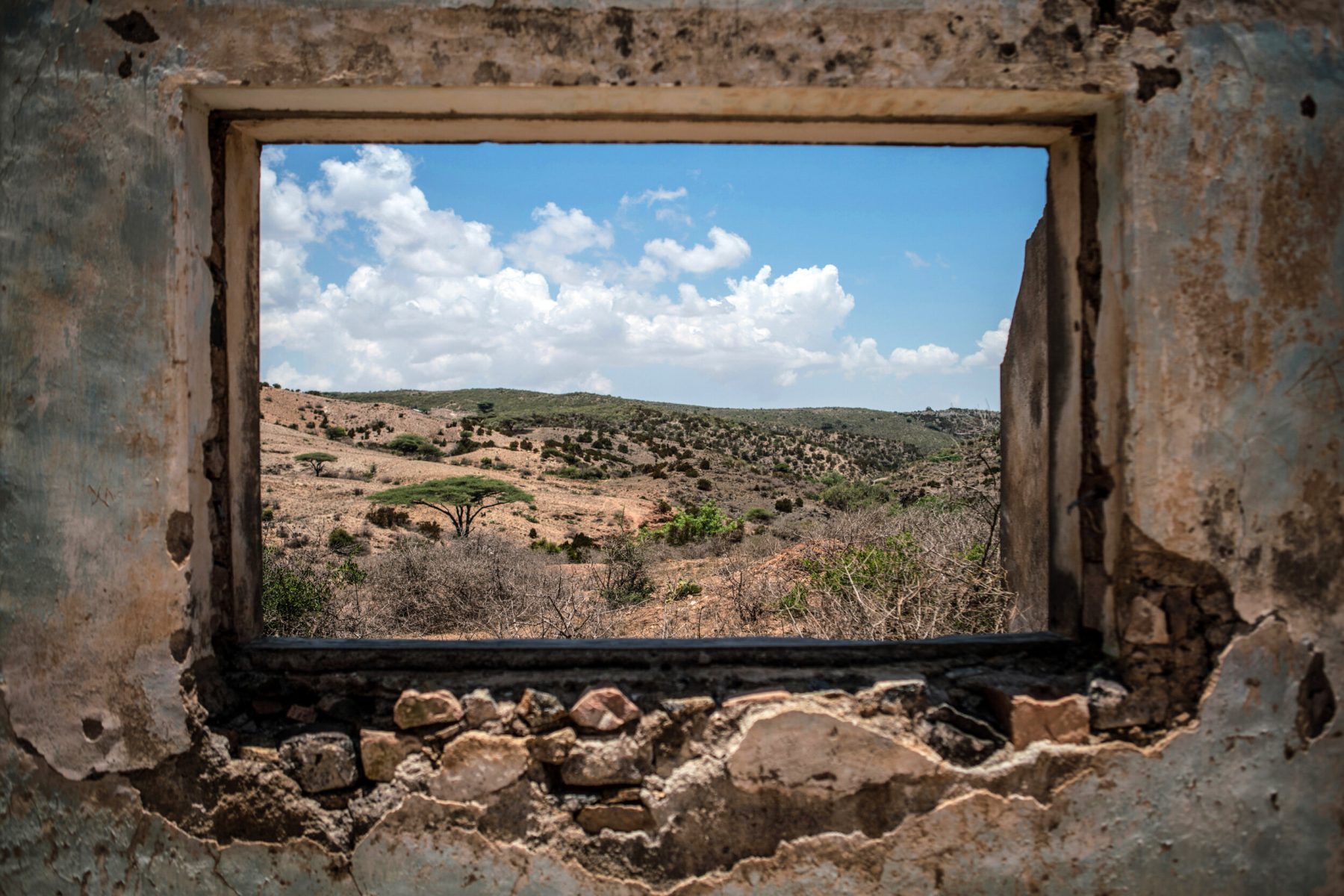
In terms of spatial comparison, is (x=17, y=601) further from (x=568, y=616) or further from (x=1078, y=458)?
(x=568, y=616)

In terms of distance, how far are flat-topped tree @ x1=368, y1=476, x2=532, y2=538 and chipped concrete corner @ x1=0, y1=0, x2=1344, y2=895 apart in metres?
12.7

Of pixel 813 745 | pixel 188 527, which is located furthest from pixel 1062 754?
pixel 188 527

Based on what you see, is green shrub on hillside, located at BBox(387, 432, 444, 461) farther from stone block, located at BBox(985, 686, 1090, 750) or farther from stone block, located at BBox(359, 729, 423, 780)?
stone block, located at BBox(985, 686, 1090, 750)

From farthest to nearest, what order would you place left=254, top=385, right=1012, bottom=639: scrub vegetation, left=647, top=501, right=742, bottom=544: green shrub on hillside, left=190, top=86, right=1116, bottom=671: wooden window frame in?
left=647, top=501, right=742, bottom=544: green shrub on hillside → left=254, top=385, right=1012, bottom=639: scrub vegetation → left=190, top=86, right=1116, bottom=671: wooden window frame

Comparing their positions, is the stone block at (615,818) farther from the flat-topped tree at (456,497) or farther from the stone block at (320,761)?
the flat-topped tree at (456,497)

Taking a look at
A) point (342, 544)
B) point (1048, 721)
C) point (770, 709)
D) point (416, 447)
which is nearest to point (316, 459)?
point (416, 447)

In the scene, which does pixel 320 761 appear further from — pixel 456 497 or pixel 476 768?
pixel 456 497

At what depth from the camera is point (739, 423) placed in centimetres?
4038

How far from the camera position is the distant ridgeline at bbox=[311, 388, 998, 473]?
3275 cm

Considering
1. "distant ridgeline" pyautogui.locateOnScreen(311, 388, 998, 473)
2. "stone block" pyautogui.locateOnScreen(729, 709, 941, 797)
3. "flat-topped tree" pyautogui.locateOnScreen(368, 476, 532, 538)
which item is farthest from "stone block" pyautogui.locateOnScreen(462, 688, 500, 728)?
"distant ridgeline" pyautogui.locateOnScreen(311, 388, 998, 473)

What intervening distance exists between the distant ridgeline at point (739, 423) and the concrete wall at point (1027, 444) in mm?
21362

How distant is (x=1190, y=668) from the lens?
1940 mm

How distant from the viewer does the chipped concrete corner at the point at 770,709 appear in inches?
74.7

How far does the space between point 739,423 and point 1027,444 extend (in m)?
36.9
